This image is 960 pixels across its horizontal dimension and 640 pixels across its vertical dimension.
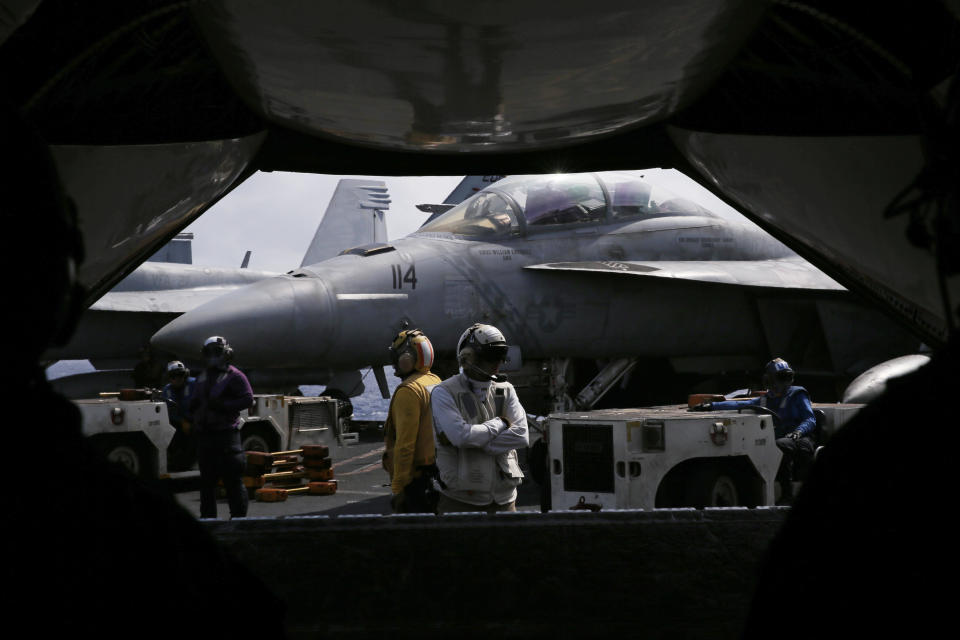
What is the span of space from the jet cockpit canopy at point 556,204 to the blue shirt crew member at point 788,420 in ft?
16.8

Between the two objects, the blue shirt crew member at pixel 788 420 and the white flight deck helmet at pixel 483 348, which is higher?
the white flight deck helmet at pixel 483 348

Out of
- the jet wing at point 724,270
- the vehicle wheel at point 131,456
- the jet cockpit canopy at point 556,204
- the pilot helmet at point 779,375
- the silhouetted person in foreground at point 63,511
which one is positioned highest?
the jet cockpit canopy at point 556,204

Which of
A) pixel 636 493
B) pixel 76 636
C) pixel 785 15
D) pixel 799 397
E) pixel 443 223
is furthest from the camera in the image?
pixel 443 223

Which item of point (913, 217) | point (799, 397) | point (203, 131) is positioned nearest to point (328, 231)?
point (799, 397)

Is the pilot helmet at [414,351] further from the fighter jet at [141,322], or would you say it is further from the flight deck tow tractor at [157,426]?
the fighter jet at [141,322]

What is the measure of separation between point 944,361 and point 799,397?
23.0ft

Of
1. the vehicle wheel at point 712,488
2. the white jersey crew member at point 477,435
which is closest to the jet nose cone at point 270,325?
the vehicle wheel at point 712,488

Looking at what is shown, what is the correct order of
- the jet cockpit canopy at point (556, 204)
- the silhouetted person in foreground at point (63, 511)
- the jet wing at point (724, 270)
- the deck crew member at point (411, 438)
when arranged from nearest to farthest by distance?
the silhouetted person in foreground at point (63, 511)
the deck crew member at point (411, 438)
the jet wing at point (724, 270)
the jet cockpit canopy at point (556, 204)

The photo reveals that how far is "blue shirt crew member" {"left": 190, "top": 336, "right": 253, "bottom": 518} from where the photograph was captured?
712 cm

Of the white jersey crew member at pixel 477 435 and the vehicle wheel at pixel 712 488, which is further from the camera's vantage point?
the vehicle wheel at pixel 712 488

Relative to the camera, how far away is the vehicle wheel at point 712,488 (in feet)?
21.5

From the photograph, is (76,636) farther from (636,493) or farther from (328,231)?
(328,231)

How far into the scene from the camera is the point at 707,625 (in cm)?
225

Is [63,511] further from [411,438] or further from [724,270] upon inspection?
[724,270]
